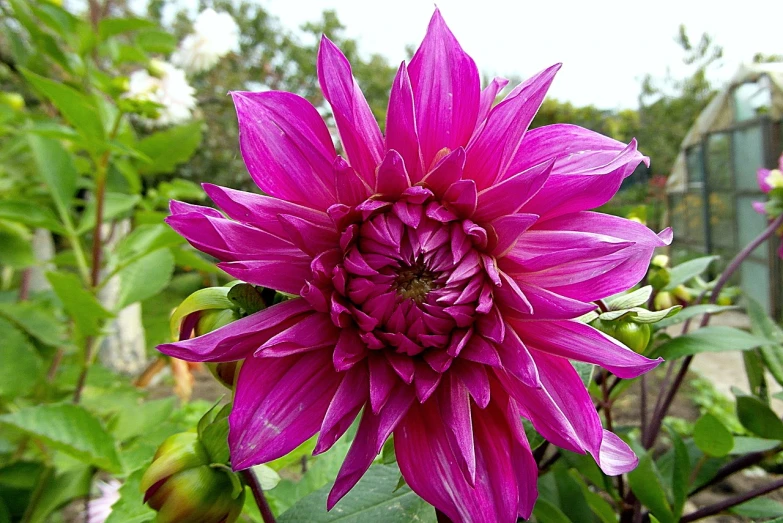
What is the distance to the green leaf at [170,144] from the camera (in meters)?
1.00

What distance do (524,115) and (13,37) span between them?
4.10ft

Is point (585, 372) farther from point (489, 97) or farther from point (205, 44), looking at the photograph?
point (205, 44)

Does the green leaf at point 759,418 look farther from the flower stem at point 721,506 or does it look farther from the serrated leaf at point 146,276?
the serrated leaf at point 146,276

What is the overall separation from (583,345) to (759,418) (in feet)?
1.33

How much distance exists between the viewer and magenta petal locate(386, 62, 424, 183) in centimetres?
28

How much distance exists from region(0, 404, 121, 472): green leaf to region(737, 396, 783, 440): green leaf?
2.26ft

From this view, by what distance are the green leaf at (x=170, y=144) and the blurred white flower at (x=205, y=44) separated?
1.48ft

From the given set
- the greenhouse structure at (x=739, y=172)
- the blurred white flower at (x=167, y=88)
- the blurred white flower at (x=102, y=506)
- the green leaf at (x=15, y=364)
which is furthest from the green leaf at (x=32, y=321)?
the greenhouse structure at (x=739, y=172)

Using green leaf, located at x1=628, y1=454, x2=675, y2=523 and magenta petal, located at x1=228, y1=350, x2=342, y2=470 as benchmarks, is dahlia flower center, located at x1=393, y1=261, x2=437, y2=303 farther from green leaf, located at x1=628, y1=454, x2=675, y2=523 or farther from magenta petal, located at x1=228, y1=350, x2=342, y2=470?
green leaf, located at x1=628, y1=454, x2=675, y2=523

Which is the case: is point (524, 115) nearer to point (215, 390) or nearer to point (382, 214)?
point (382, 214)

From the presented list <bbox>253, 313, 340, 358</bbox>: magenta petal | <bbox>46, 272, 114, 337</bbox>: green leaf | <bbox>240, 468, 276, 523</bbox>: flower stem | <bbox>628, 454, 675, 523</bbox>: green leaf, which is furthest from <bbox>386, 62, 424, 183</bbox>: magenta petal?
<bbox>46, 272, 114, 337</bbox>: green leaf

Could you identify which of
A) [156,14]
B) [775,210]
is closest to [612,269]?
[775,210]

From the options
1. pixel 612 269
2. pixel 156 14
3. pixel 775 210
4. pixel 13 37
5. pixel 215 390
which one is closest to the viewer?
pixel 612 269

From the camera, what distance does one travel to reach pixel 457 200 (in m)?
0.29
